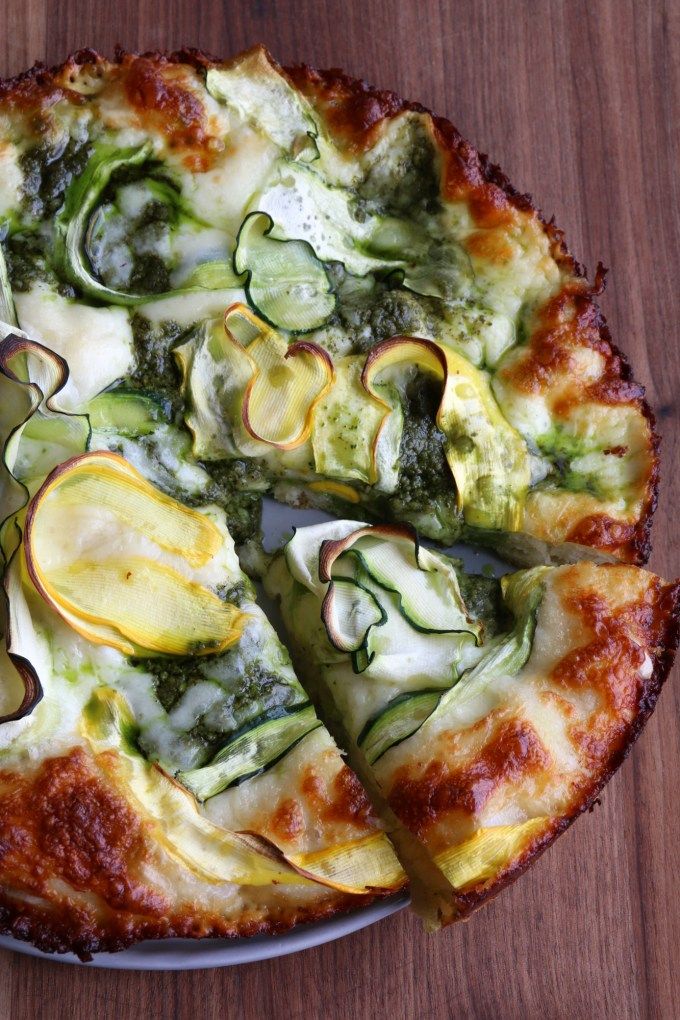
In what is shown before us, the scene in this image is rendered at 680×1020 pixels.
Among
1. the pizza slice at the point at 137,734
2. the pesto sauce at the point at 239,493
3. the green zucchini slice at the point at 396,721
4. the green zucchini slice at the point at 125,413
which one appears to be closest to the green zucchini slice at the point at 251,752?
the pizza slice at the point at 137,734

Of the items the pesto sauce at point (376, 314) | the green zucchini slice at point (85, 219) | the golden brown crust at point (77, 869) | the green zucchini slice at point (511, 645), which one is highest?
the green zucchini slice at point (85, 219)

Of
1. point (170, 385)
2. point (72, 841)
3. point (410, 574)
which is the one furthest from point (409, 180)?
point (72, 841)

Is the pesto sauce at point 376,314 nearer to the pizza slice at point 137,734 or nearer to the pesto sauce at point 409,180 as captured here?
the pesto sauce at point 409,180

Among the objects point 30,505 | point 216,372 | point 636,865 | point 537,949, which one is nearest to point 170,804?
point 30,505

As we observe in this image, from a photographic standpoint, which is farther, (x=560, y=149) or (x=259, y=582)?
Result: (x=560, y=149)

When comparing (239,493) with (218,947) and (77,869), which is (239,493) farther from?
(218,947)

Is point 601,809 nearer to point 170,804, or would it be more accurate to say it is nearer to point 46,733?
point 170,804

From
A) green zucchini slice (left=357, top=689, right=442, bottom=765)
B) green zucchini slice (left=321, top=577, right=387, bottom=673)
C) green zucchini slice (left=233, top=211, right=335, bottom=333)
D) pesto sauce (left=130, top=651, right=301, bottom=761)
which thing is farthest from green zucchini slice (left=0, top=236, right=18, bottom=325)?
green zucchini slice (left=357, top=689, right=442, bottom=765)
